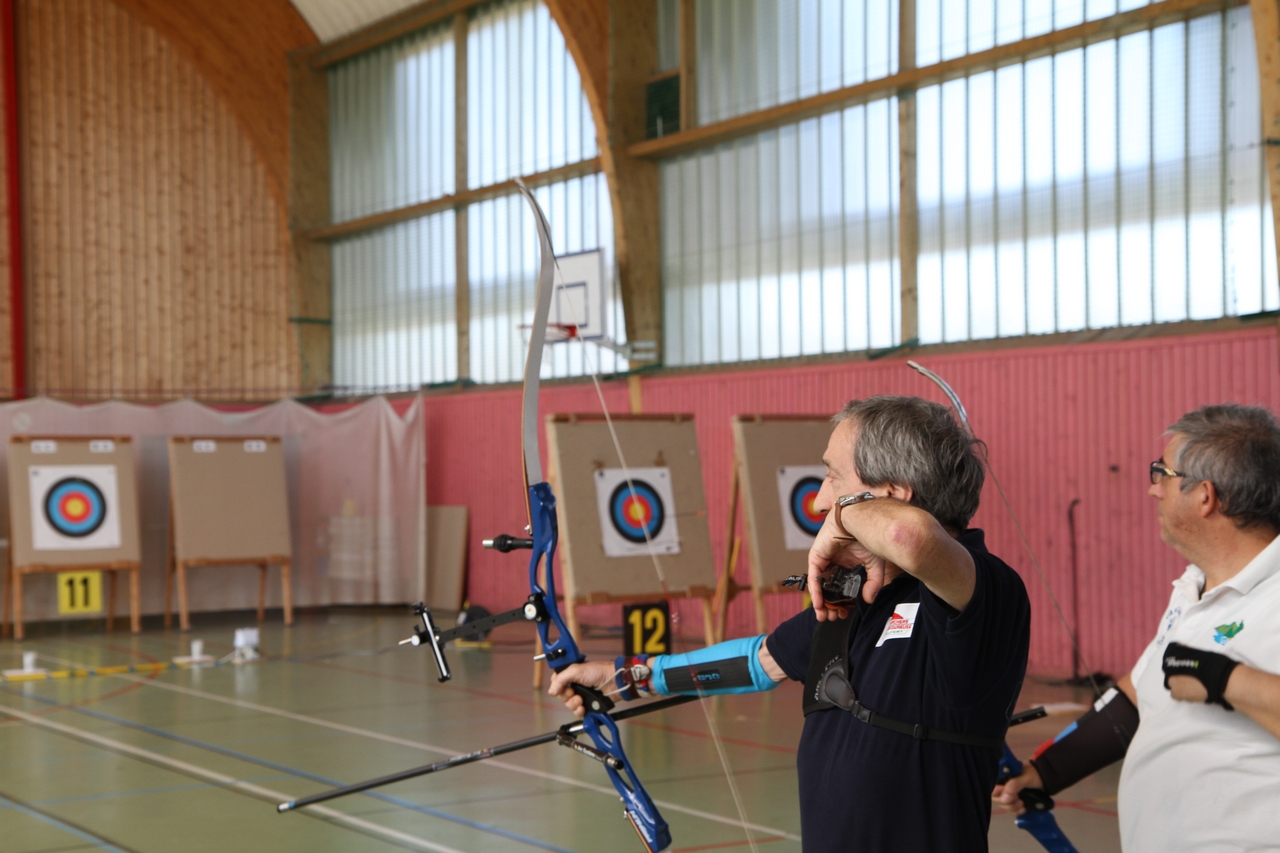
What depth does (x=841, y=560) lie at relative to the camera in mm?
1394

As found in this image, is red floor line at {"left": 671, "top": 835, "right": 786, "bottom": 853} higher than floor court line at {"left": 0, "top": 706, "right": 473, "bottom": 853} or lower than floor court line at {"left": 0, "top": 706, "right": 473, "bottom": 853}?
higher

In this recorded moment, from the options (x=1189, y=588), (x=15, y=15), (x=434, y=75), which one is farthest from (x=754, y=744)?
(x=15, y=15)

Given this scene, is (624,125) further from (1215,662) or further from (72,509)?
(1215,662)

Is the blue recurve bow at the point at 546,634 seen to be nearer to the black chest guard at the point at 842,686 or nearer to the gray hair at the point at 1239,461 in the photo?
the black chest guard at the point at 842,686

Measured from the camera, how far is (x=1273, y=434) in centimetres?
159

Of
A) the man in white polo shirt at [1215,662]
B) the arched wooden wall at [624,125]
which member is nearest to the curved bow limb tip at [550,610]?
the man in white polo shirt at [1215,662]

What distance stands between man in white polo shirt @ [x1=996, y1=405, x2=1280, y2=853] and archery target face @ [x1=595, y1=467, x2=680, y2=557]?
4088 millimetres

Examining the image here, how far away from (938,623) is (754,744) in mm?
3255

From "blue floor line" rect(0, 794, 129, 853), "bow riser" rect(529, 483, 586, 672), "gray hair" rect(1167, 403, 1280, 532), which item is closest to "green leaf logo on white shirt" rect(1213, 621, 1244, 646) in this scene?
"gray hair" rect(1167, 403, 1280, 532)

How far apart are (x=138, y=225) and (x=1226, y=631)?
1031 centimetres

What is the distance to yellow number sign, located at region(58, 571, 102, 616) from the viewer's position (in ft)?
25.2

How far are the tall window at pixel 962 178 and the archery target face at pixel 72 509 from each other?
3783mm

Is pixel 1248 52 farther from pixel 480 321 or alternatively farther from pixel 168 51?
pixel 168 51

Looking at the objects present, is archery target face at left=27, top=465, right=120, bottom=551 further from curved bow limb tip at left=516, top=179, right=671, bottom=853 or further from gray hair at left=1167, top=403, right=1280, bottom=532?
gray hair at left=1167, top=403, right=1280, bottom=532
